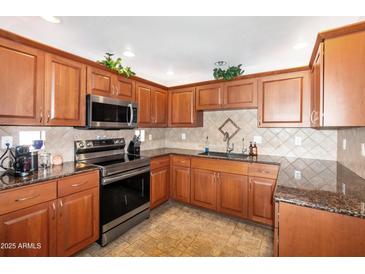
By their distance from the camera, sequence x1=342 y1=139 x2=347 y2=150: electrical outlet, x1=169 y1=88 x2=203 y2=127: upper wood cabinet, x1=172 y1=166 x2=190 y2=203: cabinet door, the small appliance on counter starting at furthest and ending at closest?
x1=169 y1=88 x2=203 y2=127: upper wood cabinet
x1=172 y1=166 x2=190 y2=203: cabinet door
the small appliance on counter
x1=342 y1=139 x2=347 y2=150: electrical outlet

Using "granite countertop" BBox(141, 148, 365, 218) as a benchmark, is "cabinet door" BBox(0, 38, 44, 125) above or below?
above

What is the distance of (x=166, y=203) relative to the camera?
306cm

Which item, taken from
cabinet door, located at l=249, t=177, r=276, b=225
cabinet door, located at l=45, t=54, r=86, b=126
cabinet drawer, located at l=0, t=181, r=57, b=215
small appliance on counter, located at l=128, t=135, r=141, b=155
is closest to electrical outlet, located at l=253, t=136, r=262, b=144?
cabinet door, located at l=249, t=177, r=276, b=225

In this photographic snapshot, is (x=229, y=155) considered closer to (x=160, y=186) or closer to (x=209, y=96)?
(x=209, y=96)

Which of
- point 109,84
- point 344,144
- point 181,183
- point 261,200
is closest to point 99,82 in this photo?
point 109,84

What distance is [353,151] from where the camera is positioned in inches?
68.1

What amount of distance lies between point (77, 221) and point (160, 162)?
138 cm

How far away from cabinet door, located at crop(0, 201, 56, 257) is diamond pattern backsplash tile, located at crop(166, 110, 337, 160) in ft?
8.20

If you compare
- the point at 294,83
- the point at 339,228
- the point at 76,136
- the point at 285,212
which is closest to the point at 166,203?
Answer: the point at 76,136

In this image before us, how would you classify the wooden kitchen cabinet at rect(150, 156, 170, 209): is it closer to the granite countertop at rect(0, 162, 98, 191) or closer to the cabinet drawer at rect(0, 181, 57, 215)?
the granite countertop at rect(0, 162, 98, 191)

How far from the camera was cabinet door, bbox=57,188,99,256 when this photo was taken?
5.14ft

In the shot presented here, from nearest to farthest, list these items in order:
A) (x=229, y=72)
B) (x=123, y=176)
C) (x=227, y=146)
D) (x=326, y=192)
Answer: (x=326, y=192)
(x=123, y=176)
(x=229, y=72)
(x=227, y=146)
